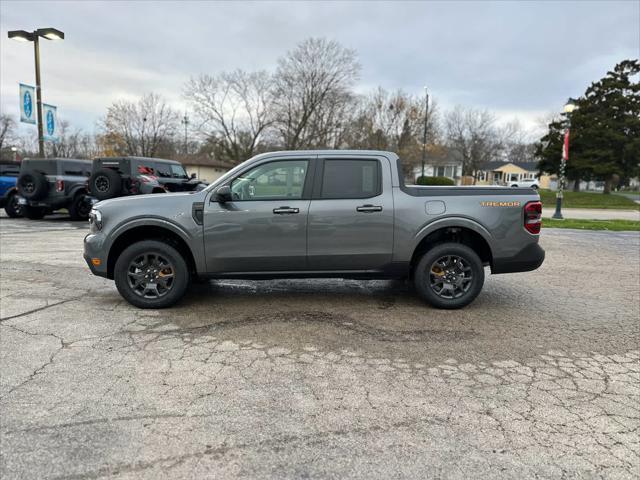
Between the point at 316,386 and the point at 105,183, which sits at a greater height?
the point at 105,183

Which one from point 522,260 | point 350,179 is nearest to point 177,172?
point 350,179

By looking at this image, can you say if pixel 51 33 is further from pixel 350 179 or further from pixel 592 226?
pixel 592 226

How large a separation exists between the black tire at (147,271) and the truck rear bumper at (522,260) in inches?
146

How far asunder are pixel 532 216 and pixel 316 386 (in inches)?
134

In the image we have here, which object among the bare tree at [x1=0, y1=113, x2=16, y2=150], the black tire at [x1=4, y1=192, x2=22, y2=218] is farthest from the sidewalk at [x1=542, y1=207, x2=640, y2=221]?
the bare tree at [x1=0, y1=113, x2=16, y2=150]

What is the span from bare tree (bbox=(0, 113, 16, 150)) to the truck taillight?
8735 centimetres

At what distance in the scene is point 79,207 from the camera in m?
14.7

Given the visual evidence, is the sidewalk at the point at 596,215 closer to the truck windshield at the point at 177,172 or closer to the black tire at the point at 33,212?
the truck windshield at the point at 177,172

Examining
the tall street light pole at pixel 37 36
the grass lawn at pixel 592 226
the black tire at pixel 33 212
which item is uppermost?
the tall street light pole at pixel 37 36

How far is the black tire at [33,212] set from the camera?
1477cm

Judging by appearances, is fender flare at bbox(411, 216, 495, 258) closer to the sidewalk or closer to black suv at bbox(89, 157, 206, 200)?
black suv at bbox(89, 157, 206, 200)

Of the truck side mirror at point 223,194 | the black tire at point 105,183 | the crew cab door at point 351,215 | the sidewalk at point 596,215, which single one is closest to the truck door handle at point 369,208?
the crew cab door at point 351,215

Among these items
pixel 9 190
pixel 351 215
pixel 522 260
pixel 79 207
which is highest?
pixel 9 190

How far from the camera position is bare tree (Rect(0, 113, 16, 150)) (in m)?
71.7
